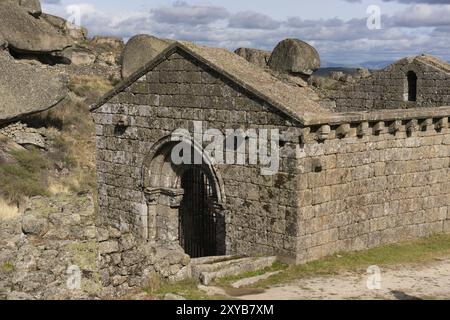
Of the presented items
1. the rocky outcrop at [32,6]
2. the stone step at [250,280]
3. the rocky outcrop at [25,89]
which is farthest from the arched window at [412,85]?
the rocky outcrop at [32,6]

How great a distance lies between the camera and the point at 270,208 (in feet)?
39.3

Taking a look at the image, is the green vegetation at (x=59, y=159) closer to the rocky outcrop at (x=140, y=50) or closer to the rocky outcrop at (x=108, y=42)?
the rocky outcrop at (x=140, y=50)

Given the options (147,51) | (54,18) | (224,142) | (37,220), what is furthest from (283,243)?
(54,18)

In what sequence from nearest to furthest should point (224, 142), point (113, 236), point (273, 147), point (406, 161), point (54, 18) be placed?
point (113, 236), point (273, 147), point (224, 142), point (406, 161), point (54, 18)

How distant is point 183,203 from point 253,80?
430 cm

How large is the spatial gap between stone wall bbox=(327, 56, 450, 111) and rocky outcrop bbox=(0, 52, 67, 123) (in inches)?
432

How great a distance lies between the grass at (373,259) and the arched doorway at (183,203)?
7.38 ft

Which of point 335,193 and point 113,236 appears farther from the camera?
point 335,193

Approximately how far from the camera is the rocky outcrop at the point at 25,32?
26844 mm

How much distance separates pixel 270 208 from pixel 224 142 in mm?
1679

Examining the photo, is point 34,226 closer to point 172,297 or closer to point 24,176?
point 172,297

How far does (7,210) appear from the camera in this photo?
1645 cm
